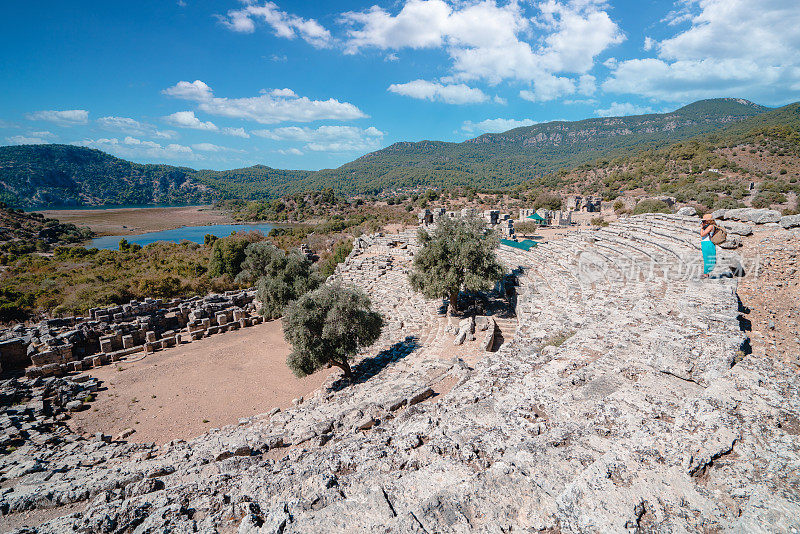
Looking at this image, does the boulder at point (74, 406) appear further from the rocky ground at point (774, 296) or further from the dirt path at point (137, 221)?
the dirt path at point (137, 221)

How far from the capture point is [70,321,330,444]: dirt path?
39.8ft

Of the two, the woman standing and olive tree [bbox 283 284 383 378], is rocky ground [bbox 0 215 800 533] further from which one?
olive tree [bbox 283 284 383 378]

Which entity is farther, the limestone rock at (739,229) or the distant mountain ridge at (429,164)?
the distant mountain ridge at (429,164)

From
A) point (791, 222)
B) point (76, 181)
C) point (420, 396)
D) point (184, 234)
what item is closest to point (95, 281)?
point (420, 396)

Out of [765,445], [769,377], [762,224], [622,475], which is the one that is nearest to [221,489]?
[622,475]

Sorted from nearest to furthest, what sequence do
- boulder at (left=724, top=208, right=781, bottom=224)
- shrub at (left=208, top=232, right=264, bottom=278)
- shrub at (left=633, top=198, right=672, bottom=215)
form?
boulder at (left=724, top=208, right=781, bottom=224) < shrub at (left=633, top=198, right=672, bottom=215) < shrub at (left=208, top=232, right=264, bottom=278)

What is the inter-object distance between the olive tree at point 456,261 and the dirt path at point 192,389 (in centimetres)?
652

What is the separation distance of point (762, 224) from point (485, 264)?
39.2ft

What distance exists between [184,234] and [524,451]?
103234 millimetres

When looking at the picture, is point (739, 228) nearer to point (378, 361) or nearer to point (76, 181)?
point (378, 361)

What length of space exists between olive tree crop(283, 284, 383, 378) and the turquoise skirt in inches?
439

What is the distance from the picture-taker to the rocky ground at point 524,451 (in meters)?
3.53

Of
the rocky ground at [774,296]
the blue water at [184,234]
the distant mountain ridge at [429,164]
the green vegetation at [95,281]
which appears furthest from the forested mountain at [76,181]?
the rocky ground at [774,296]

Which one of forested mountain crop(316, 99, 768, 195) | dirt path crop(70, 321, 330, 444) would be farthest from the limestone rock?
forested mountain crop(316, 99, 768, 195)
